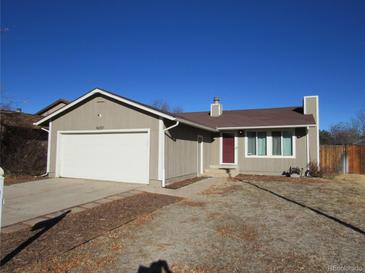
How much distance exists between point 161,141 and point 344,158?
524 inches

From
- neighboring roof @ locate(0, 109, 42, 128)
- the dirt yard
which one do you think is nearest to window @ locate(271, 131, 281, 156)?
the dirt yard

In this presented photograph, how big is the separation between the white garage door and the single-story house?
4cm

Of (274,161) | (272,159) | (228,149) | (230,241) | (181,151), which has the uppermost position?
(228,149)

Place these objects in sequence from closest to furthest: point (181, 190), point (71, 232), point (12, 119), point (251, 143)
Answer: point (71, 232) < point (181, 190) < point (12, 119) < point (251, 143)

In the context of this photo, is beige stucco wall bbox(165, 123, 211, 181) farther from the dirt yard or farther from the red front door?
the dirt yard

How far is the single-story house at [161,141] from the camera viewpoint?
38.2 ft

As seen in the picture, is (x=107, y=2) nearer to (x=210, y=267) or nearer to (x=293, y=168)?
(x=210, y=267)

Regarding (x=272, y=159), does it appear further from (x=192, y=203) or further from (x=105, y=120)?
(x=105, y=120)

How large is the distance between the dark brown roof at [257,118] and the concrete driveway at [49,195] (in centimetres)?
624

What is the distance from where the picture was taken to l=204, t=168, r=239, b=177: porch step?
49.3 feet

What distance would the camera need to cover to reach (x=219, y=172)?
1519 centimetres

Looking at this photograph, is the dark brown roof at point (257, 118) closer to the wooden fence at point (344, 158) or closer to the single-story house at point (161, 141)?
the single-story house at point (161, 141)

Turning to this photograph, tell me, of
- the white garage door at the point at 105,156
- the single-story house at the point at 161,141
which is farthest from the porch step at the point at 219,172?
the white garage door at the point at 105,156

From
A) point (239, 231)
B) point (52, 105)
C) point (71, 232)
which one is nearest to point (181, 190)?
point (239, 231)
